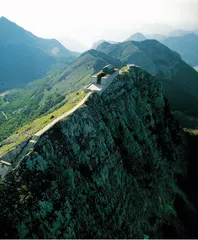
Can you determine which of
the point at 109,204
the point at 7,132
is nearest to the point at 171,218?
the point at 109,204

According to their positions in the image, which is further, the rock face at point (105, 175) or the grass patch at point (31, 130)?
the grass patch at point (31, 130)

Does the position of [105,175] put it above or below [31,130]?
below

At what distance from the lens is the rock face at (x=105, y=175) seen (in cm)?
4416

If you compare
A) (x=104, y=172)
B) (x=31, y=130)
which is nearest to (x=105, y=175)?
(x=104, y=172)

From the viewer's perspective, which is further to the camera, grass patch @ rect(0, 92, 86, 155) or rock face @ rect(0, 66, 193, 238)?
grass patch @ rect(0, 92, 86, 155)

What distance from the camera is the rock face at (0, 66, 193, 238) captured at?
44.2m

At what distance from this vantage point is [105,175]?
59781 millimetres

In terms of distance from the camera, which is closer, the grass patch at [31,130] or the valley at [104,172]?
the valley at [104,172]

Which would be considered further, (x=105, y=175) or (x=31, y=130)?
(x=31, y=130)

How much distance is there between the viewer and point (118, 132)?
7419 centimetres

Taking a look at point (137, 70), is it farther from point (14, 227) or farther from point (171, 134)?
point (14, 227)

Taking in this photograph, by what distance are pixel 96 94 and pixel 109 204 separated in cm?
3663

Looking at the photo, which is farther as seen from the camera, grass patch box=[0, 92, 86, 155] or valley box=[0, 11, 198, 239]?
grass patch box=[0, 92, 86, 155]

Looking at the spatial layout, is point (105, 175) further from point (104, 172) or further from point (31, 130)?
point (31, 130)
